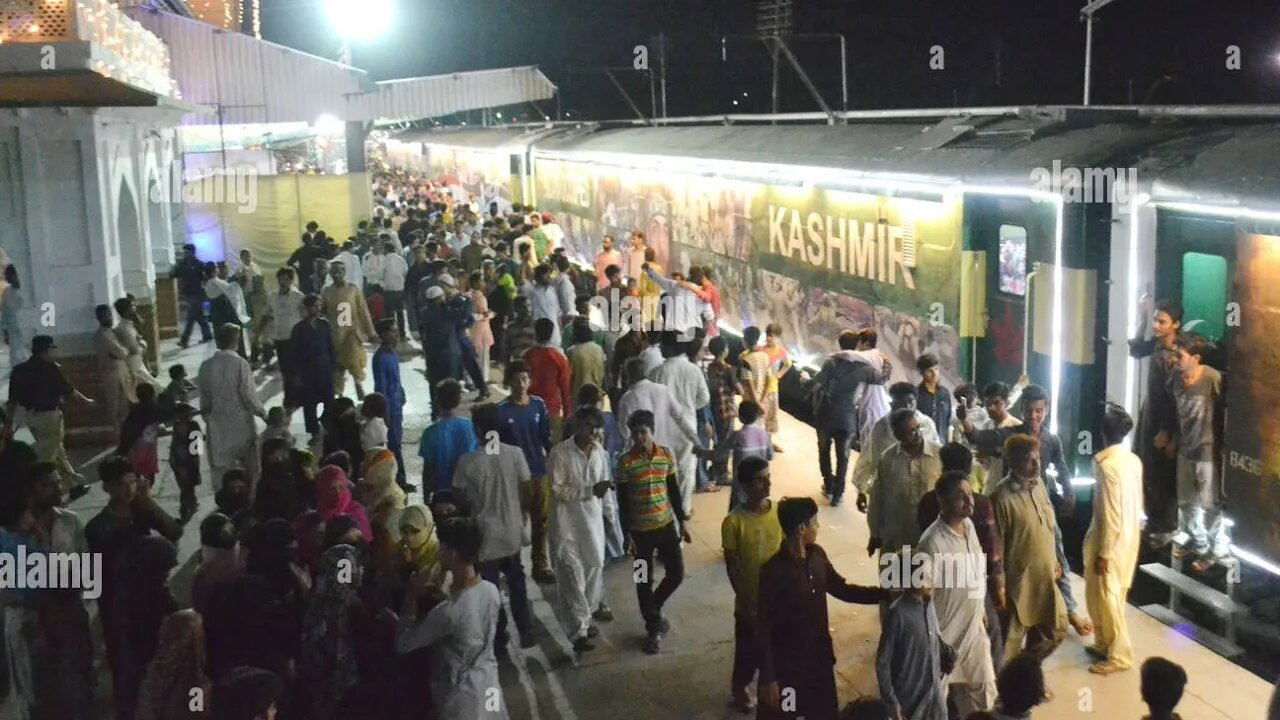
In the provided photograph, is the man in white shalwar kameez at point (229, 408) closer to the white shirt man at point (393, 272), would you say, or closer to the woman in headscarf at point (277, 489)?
the woman in headscarf at point (277, 489)

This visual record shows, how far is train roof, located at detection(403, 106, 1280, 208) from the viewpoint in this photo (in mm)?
6695

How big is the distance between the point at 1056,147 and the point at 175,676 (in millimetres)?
6842

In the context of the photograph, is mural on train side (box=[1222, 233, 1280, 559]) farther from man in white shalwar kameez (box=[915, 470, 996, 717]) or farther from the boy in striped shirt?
the boy in striped shirt

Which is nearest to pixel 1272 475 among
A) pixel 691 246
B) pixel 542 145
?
pixel 691 246

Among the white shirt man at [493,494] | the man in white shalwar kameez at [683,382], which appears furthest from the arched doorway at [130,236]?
the white shirt man at [493,494]

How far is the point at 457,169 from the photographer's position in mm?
35406

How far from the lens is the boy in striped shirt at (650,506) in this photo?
22.0 feet

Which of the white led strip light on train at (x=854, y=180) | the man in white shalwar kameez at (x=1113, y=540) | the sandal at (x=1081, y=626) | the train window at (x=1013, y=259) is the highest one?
the white led strip light on train at (x=854, y=180)

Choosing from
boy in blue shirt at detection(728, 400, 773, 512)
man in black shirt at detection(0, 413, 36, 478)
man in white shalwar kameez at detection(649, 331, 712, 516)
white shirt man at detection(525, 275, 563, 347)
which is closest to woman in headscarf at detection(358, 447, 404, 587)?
man in black shirt at detection(0, 413, 36, 478)

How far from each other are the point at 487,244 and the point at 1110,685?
1220 centimetres

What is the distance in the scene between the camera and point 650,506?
6699 mm

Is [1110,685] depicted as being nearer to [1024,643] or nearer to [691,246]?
[1024,643]

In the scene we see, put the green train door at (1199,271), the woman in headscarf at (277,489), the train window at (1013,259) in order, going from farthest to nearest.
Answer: the train window at (1013,259)
the green train door at (1199,271)
the woman in headscarf at (277,489)

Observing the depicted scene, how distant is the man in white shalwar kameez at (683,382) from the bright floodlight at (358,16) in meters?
18.7
